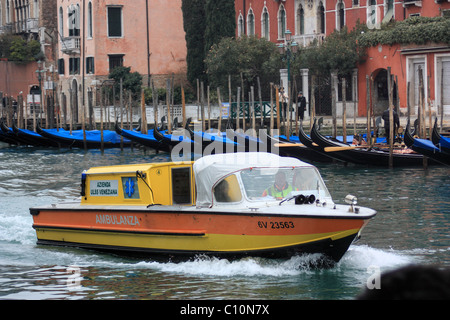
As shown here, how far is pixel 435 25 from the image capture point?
21.0 m

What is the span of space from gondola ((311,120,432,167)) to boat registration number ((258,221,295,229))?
9807mm

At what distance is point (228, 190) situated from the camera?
6.80 meters

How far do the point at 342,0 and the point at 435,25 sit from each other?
18.5ft

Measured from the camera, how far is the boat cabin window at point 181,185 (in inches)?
285

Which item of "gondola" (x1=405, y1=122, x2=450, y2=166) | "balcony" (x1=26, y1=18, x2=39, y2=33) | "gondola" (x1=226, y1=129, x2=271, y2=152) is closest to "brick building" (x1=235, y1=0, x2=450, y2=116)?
"gondola" (x1=226, y1=129, x2=271, y2=152)

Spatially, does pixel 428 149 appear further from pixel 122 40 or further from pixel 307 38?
pixel 122 40

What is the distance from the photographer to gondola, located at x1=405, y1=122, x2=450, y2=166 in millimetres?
14766

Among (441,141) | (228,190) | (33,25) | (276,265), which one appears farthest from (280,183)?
(33,25)

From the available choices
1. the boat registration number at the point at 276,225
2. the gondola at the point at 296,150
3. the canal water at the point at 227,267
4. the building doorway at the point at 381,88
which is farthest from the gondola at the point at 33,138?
the boat registration number at the point at 276,225

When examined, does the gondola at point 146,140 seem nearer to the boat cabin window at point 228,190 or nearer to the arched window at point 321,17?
the arched window at point 321,17

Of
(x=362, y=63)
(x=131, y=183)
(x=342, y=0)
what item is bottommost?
(x=131, y=183)
